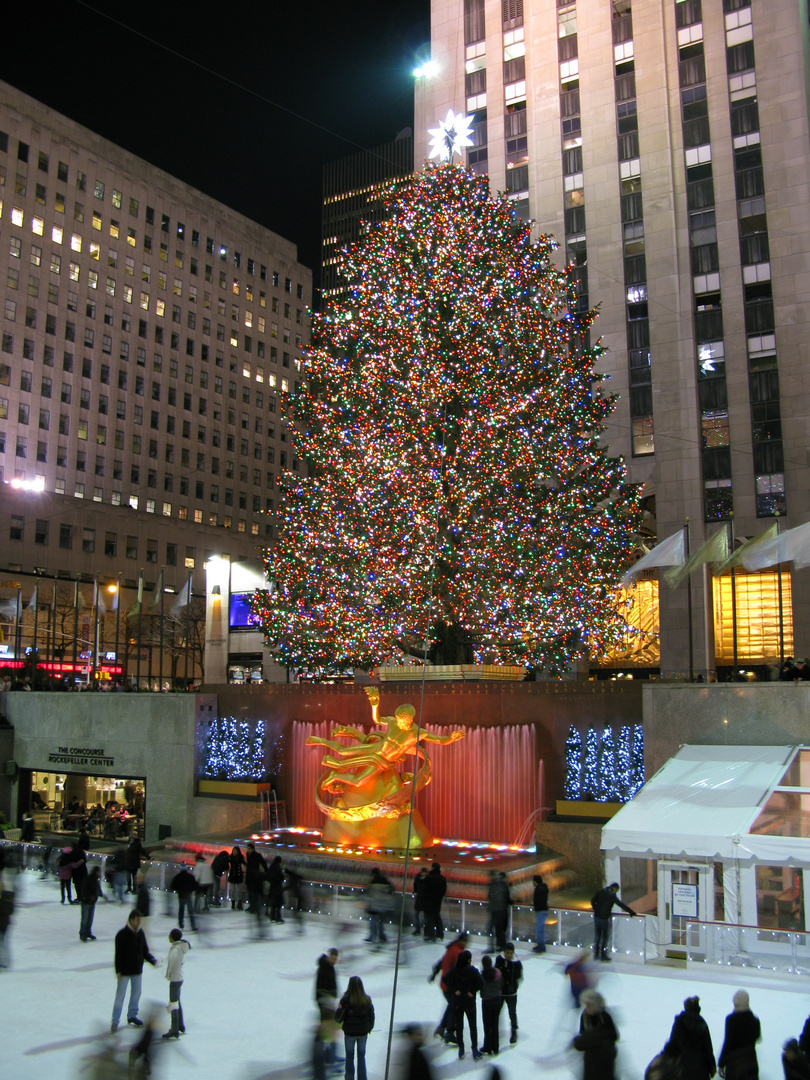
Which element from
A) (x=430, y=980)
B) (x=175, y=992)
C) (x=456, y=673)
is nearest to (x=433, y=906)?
(x=430, y=980)

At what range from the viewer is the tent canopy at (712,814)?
1341 centimetres

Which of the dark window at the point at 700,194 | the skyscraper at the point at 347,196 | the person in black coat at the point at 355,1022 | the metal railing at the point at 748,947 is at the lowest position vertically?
the metal railing at the point at 748,947

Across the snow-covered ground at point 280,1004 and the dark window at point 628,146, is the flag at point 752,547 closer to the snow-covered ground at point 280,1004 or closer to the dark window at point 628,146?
the snow-covered ground at point 280,1004

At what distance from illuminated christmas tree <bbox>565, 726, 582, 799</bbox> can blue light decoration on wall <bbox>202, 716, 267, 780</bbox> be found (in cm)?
833

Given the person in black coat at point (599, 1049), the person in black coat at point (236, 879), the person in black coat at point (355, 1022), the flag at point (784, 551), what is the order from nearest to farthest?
the person in black coat at point (599, 1049) → the person in black coat at point (355, 1022) → the person in black coat at point (236, 879) → the flag at point (784, 551)

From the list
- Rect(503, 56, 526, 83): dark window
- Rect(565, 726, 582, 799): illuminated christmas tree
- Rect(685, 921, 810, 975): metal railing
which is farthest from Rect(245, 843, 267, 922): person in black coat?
Rect(503, 56, 526, 83): dark window

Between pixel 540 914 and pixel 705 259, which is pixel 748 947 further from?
pixel 705 259

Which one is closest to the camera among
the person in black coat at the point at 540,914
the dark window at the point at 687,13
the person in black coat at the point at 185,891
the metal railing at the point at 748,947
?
the metal railing at the point at 748,947

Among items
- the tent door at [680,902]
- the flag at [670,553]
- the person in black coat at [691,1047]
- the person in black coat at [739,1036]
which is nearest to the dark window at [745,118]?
the flag at [670,553]

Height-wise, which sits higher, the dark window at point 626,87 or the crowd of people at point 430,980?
the dark window at point 626,87

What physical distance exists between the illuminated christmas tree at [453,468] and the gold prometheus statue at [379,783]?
16.5 ft

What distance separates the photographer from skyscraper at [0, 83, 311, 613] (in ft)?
215

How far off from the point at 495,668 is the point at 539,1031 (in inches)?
546

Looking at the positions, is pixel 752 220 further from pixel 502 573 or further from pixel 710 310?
pixel 502 573
